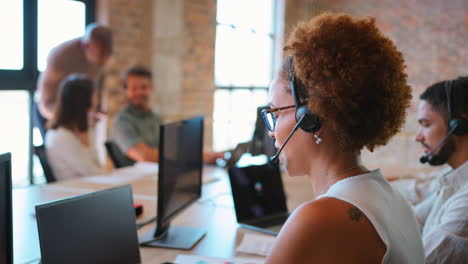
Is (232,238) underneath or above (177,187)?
underneath

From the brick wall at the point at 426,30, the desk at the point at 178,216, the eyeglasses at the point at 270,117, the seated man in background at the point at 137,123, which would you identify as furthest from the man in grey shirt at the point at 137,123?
the brick wall at the point at 426,30

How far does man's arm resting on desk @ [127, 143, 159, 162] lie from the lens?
11.4ft

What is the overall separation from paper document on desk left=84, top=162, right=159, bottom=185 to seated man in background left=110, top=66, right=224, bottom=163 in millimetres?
341

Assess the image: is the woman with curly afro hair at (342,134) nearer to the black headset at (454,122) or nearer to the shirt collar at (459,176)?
the shirt collar at (459,176)

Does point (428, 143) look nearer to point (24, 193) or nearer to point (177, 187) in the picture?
point (177, 187)

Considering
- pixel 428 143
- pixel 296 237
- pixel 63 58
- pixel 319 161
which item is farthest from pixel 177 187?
pixel 63 58

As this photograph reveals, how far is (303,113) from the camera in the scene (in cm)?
103

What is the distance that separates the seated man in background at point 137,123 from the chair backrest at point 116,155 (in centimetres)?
10

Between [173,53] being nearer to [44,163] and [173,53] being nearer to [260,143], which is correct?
[44,163]

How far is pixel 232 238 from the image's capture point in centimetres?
180

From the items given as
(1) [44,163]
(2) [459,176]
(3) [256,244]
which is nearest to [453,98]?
(2) [459,176]

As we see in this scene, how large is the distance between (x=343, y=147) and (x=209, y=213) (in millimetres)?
1206

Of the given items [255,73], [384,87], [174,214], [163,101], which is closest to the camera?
[384,87]

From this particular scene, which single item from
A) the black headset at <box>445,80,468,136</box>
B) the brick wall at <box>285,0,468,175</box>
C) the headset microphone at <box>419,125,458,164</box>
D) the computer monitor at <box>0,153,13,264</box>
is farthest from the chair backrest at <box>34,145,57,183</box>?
the brick wall at <box>285,0,468,175</box>
